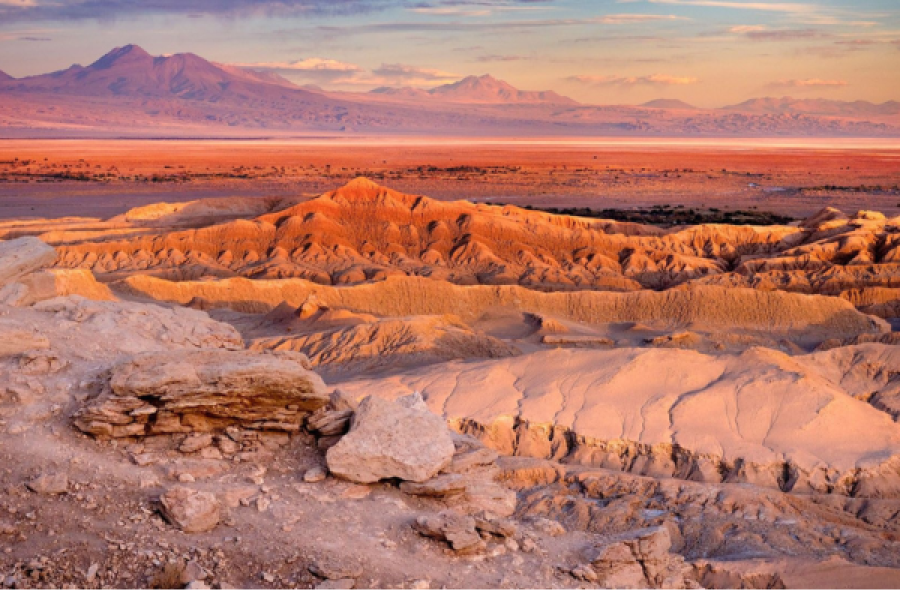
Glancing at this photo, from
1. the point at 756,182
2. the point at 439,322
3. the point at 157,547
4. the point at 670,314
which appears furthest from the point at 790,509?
the point at 756,182

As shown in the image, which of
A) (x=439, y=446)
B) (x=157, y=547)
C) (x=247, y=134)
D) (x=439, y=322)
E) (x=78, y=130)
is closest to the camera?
(x=157, y=547)

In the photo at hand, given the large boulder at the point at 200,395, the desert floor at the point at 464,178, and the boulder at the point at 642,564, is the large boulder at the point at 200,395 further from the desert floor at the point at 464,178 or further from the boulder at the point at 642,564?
the desert floor at the point at 464,178

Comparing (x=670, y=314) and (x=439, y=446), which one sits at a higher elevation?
(x=439, y=446)

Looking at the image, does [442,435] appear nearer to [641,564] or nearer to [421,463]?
[421,463]

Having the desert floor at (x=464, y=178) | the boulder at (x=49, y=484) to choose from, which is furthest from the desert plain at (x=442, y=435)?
the desert floor at (x=464, y=178)

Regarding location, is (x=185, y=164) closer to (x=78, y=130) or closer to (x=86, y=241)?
(x=86, y=241)

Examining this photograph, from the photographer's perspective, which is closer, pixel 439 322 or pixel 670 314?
pixel 439 322

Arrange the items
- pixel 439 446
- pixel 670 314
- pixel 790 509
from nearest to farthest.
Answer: pixel 439 446 → pixel 790 509 → pixel 670 314

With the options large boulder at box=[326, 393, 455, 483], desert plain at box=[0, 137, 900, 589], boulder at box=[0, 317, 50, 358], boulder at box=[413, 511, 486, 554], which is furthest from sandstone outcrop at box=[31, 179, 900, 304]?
boulder at box=[413, 511, 486, 554]
